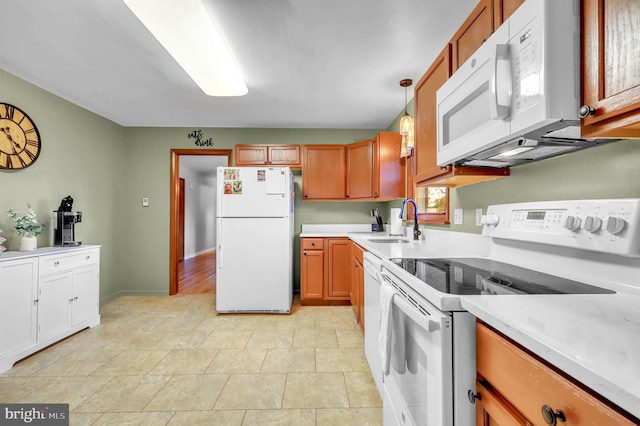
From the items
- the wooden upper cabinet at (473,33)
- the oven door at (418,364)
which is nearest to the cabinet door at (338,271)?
the oven door at (418,364)

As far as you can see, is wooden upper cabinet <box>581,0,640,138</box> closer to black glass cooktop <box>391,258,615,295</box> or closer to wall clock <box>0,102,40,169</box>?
black glass cooktop <box>391,258,615,295</box>

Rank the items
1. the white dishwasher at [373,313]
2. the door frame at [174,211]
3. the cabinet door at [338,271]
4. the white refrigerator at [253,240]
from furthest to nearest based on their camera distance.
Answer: the door frame at [174,211] → the cabinet door at [338,271] → the white refrigerator at [253,240] → the white dishwasher at [373,313]

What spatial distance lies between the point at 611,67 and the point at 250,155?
345cm

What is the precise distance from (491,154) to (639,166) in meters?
0.43

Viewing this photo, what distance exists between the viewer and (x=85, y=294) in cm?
272

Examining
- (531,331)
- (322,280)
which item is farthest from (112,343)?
(531,331)

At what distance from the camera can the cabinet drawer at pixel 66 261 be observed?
2.31 metres

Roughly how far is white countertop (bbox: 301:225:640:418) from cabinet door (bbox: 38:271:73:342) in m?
3.20

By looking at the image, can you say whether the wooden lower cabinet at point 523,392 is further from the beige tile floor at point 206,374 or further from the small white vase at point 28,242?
the small white vase at point 28,242

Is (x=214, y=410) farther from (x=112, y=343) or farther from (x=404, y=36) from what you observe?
(x=404, y=36)

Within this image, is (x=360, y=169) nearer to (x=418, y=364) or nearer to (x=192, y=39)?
(x=192, y=39)

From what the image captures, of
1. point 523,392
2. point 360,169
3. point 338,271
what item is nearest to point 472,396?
point 523,392

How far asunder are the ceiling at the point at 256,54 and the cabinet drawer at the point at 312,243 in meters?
1.61

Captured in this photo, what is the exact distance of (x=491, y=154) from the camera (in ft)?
3.89
